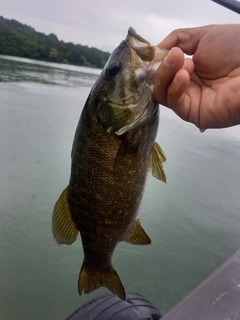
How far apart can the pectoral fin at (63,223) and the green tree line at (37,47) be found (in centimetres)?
2985

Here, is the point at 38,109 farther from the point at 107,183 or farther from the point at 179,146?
the point at 107,183

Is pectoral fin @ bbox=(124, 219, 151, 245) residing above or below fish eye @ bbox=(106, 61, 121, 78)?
below

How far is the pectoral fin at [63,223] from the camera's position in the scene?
1589 millimetres

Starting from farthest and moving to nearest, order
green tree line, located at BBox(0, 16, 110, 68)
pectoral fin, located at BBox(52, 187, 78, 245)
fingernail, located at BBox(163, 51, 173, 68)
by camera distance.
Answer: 1. green tree line, located at BBox(0, 16, 110, 68)
2. pectoral fin, located at BBox(52, 187, 78, 245)
3. fingernail, located at BBox(163, 51, 173, 68)

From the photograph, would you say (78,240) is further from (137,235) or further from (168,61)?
(168,61)

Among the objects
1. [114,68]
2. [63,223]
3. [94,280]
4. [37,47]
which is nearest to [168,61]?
[114,68]

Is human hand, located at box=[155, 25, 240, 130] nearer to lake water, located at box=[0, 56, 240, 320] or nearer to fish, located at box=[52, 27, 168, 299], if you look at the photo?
fish, located at box=[52, 27, 168, 299]

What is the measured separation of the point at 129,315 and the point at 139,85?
1794 millimetres

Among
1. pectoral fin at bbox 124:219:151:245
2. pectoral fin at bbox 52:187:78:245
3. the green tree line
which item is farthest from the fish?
the green tree line

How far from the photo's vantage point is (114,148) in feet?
4.67

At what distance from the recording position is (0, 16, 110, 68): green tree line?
32.6 metres

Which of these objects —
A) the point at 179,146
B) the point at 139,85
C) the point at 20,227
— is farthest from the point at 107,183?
the point at 179,146

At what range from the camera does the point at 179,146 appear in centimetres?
906

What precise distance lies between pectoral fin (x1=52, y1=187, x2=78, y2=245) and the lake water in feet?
6.61
